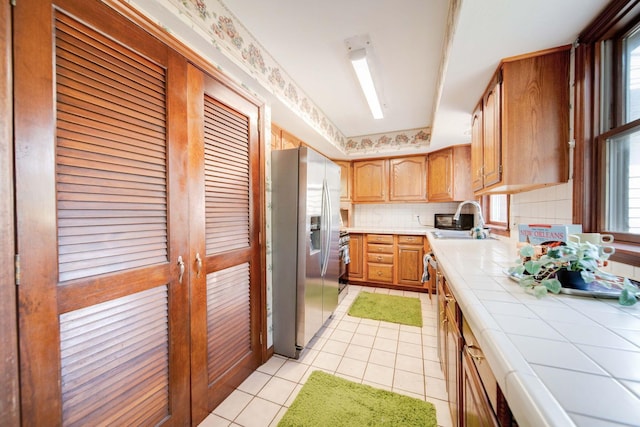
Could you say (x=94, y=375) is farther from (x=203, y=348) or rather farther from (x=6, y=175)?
(x=6, y=175)

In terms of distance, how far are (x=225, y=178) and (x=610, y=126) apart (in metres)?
2.11

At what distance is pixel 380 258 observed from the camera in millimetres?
3727

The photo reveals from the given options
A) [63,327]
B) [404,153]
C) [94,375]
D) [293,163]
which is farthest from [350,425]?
[404,153]

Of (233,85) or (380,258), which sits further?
(380,258)

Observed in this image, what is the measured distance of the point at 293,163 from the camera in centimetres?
198

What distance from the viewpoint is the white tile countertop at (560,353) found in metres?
0.38

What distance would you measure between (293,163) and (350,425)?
178cm

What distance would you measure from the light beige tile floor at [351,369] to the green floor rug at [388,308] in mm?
124

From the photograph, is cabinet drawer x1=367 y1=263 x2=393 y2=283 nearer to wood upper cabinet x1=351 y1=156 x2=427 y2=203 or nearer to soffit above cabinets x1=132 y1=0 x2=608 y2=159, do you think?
wood upper cabinet x1=351 y1=156 x2=427 y2=203

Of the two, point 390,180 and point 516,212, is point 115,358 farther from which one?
point 390,180

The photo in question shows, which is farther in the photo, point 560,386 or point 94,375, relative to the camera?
point 94,375

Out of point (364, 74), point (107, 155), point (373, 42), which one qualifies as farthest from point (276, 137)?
point (107, 155)

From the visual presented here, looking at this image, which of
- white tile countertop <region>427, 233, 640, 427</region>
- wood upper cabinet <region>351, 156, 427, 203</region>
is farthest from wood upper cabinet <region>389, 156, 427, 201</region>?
white tile countertop <region>427, 233, 640, 427</region>

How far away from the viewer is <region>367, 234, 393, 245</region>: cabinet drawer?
12.1ft
